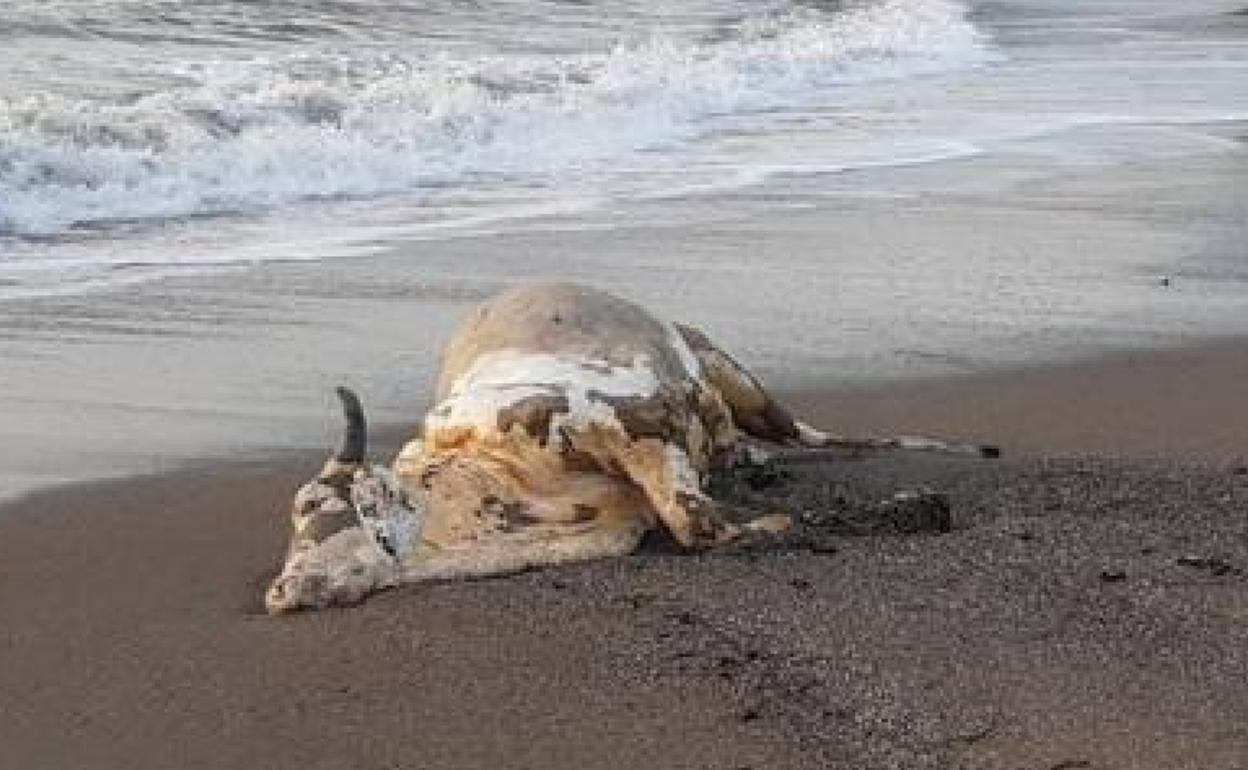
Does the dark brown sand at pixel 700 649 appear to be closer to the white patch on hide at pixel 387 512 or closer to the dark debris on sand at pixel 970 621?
the dark debris on sand at pixel 970 621

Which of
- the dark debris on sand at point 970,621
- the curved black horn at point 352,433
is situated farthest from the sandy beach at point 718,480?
the curved black horn at point 352,433

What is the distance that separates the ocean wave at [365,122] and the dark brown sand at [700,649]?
21.3 feet

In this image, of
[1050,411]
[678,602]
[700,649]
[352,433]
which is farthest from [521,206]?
[700,649]

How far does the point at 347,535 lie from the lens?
5.03 metres

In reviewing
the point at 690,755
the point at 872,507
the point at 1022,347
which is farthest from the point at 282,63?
the point at 690,755

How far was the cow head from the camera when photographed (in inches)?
193

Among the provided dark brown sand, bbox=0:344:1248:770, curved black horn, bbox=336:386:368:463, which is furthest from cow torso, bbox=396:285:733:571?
dark brown sand, bbox=0:344:1248:770

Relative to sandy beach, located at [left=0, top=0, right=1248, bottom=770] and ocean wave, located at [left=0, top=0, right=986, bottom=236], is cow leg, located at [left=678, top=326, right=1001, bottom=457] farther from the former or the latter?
ocean wave, located at [left=0, top=0, right=986, bottom=236]

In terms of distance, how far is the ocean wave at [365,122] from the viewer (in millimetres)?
12320

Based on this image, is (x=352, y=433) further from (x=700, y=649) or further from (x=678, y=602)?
(x=700, y=649)

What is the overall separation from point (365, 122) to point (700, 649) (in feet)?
35.7

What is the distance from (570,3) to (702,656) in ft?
75.1

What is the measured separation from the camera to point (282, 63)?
18188 millimetres

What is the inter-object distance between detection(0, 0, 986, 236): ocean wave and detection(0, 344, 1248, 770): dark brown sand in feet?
21.3
